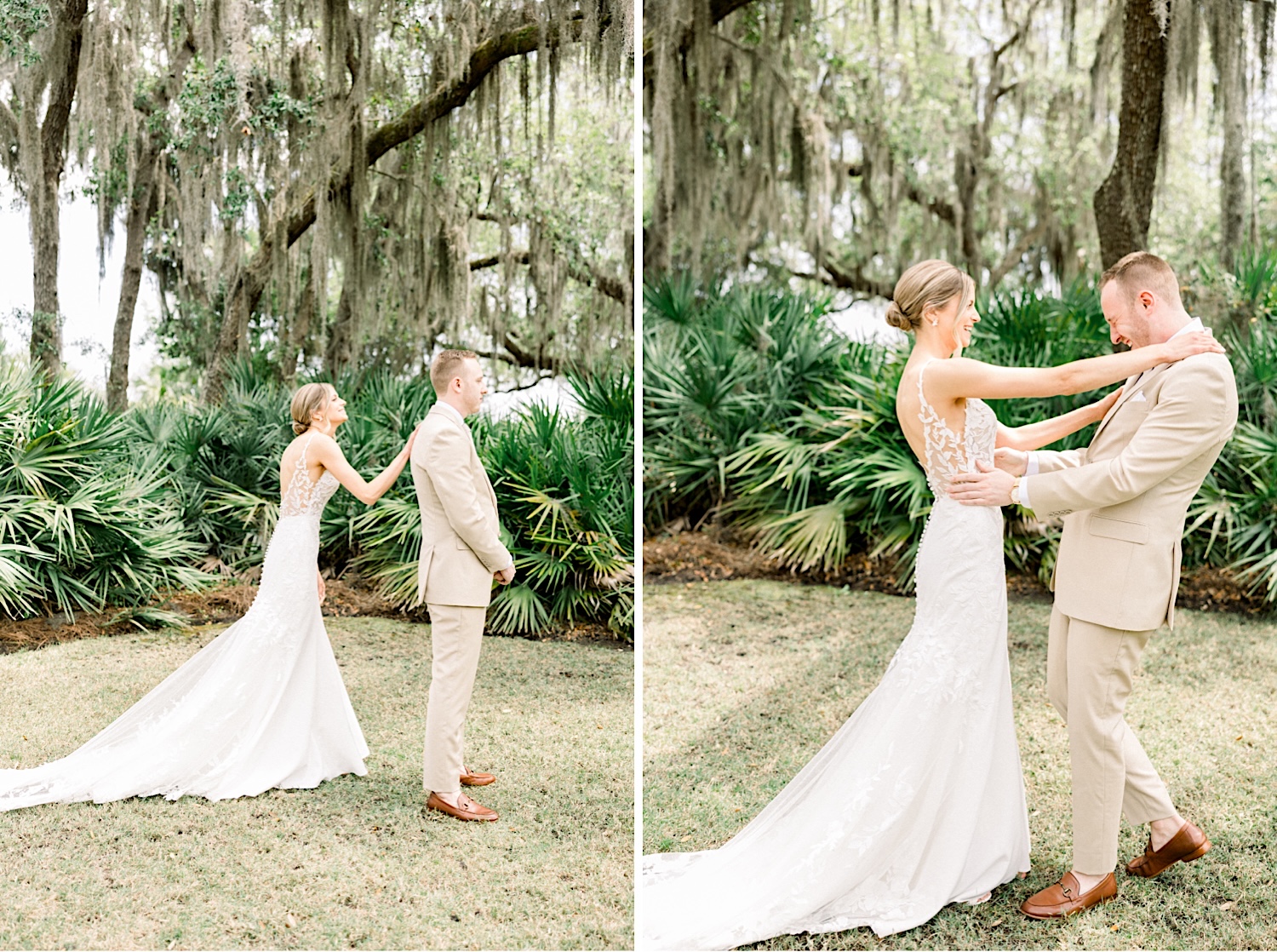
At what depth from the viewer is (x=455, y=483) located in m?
3.45

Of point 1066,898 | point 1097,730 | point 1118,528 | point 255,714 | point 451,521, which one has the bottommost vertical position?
point 1066,898

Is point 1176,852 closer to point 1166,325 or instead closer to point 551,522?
point 1166,325

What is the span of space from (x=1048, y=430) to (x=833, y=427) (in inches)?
146

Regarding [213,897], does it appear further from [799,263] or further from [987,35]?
[987,35]

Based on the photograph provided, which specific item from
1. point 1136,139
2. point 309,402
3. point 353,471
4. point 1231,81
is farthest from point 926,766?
point 1231,81

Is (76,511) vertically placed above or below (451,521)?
below

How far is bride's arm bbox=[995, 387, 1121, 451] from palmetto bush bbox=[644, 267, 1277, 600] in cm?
308

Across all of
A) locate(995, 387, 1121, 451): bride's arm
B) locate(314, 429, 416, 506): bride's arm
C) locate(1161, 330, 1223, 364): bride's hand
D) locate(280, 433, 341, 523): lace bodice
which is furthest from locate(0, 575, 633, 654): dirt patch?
locate(1161, 330, 1223, 364): bride's hand

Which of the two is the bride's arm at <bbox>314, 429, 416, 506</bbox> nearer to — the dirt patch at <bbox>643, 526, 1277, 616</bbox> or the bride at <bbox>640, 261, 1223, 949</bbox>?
the bride at <bbox>640, 261, 1223, 949</bbox>

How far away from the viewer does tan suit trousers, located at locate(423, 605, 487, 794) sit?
3543mm

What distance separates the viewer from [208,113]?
6.06 m

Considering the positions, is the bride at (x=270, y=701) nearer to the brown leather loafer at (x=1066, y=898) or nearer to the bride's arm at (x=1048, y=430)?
the bride's arm at (x=1048, y=430)

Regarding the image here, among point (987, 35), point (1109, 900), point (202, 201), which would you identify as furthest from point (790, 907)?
point (987, 35)

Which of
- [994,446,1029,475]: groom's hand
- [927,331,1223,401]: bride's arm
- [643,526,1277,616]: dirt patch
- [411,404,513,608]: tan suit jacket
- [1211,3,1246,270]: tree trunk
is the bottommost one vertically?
[643,526,1277,616]: dirt patch
